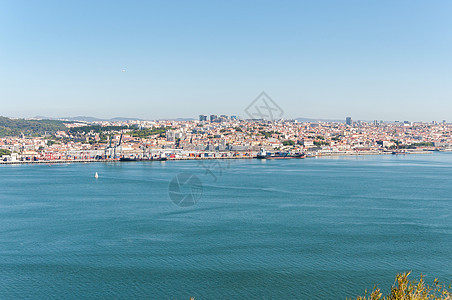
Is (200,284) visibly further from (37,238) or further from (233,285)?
(37,238)

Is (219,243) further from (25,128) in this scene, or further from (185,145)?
(25,128)

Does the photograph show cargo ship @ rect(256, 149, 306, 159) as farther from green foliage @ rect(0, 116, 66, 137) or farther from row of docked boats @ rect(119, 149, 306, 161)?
green foliage @ rect(0, 116, 66, 137)

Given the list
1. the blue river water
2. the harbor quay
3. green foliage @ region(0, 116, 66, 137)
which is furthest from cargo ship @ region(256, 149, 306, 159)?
green foliage @ region(0, 116, 66, 137)

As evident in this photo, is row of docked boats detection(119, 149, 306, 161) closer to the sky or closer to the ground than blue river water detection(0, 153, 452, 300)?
closer to the sky

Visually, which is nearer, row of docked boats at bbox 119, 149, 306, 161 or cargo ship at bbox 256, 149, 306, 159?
row of docked boats at bbox 119, 149, 306, 161

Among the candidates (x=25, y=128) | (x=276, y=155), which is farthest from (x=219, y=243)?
(x=25, y=128)

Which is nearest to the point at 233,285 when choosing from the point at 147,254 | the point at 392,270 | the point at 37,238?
the point at 147,254

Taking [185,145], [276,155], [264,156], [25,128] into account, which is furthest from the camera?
[25,128]

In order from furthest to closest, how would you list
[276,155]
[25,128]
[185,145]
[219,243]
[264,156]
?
[25,128]
[185,145]
[276,155]
[264,156]
[219,243]

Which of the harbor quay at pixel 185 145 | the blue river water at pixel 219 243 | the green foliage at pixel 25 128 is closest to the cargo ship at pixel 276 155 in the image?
the harbor quay at pixel 185 145
